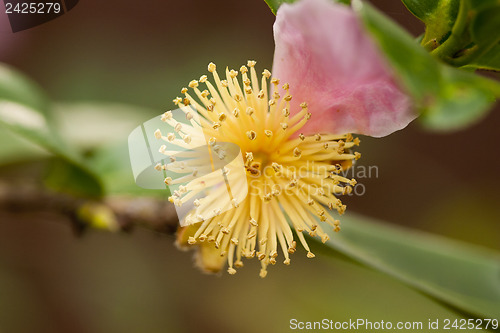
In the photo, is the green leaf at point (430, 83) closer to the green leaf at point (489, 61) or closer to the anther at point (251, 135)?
the green leaf at point (489, 61)

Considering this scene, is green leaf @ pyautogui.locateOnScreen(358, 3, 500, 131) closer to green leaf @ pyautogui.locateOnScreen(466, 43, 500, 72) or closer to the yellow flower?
green leaf @ pyautogui.locateOnScreen(466, 43, 500, 72)

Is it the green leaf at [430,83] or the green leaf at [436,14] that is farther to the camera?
the green leaf at [436,14]

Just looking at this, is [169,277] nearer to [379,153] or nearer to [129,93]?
[129,93]

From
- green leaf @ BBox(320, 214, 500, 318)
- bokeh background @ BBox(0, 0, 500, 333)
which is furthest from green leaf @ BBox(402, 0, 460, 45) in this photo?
bokeh background @ BBox(0, 0, 500, 333)

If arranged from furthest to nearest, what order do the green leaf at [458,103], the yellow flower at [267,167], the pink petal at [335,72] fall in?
the yellow flower at [267,167]
the pink petal at [335,72]
the green leaf at [458,103]

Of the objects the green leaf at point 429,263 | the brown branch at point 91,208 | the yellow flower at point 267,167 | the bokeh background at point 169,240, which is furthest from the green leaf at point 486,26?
the bokeh background at point 169,240
